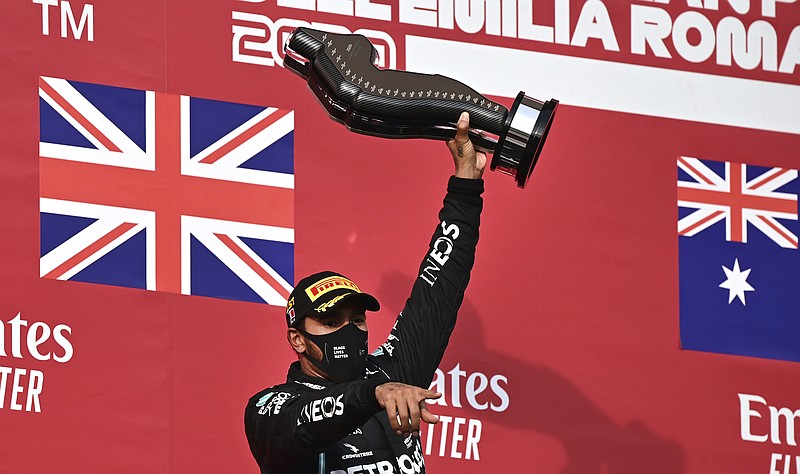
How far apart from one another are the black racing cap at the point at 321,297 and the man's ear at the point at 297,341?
0.05ft

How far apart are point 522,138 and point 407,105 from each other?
218mm

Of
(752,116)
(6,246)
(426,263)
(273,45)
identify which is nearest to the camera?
(426,263)

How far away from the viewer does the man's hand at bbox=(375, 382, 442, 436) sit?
2530mm

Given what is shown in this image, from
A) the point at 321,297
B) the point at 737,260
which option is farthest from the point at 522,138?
the point at 737,260

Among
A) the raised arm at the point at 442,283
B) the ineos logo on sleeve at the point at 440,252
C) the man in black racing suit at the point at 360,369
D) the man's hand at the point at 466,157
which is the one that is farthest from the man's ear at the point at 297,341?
the man's hand at the point at 466,157

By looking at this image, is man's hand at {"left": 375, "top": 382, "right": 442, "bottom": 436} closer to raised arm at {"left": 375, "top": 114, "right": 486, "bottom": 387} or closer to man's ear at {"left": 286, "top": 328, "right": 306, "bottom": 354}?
man's ear at {"left": 286, "top": 328, "right": 306, "bottom": 354}

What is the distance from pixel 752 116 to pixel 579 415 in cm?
92

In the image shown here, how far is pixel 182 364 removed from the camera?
368cm

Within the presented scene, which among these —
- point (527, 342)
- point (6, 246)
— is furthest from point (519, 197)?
point (6, 246)

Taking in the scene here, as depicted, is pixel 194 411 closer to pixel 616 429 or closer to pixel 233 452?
pixel 233 452

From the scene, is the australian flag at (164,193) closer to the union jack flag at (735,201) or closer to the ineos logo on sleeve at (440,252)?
the ineos logo on sleeve at (440,252)

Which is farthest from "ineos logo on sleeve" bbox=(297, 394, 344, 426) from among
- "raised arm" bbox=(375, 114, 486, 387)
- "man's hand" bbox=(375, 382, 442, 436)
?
"raised arm" bbox=(375, 114, 486, 387)

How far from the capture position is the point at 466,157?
3.32 meters

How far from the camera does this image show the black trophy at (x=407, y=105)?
323cm
